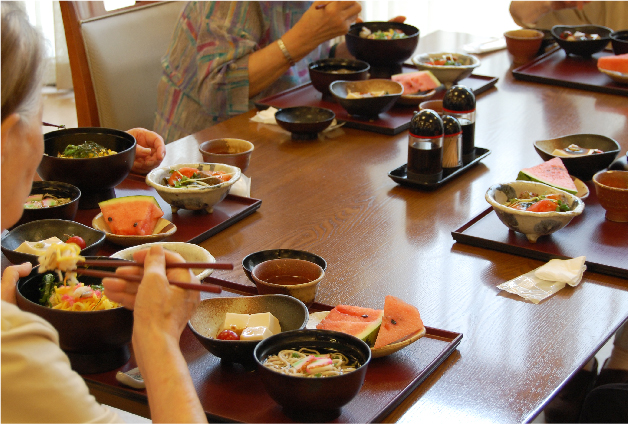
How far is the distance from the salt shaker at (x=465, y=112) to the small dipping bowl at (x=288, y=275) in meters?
0.87

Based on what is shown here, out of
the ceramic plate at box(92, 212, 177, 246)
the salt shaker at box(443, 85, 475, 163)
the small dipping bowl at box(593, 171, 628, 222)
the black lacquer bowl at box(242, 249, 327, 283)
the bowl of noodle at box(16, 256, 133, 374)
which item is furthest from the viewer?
the salt shaker at box(443, 85, 475, 163)

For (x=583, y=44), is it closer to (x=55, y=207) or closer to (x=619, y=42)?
(x=619, y=42)

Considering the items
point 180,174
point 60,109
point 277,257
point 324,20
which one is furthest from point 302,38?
point 60,109

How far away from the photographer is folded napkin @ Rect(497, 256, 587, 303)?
1434 mm

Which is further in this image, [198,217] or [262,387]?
[198,217]

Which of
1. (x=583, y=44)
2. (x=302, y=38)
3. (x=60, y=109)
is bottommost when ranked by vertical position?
(x=60, y=109)

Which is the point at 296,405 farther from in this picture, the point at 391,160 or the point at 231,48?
the point at 231,48

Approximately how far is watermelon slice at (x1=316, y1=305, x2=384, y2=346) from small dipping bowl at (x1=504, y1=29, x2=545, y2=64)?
6.97 feet

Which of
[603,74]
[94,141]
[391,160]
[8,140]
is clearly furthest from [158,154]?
[603,74]

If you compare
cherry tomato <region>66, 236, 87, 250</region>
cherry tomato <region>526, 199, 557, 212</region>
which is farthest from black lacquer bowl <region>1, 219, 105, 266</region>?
cherry tomato <region>526, 199, 557, 212</region>

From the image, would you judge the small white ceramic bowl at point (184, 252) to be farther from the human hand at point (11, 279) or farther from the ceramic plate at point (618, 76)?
the ceramic plate at point (618, 76)

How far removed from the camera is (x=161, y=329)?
106 centimetres

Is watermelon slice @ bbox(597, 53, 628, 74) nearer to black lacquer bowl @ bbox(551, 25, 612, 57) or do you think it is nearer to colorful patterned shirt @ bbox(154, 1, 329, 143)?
black lacquer bowl @ bbox(551, 25, 612, 57)

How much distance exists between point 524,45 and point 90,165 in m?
2.06
